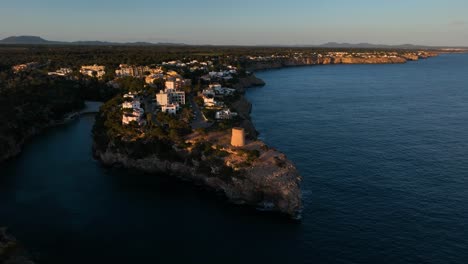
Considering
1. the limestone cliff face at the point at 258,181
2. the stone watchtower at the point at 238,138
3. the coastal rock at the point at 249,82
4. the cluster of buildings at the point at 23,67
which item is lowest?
the limestone cliff face at the point at 258,181

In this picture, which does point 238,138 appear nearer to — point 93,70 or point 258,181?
point 258,181

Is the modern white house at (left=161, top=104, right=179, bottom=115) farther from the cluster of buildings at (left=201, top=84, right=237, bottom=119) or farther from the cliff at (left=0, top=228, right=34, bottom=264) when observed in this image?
the cliff at (left=0, top=228, right=34, bottom=264)

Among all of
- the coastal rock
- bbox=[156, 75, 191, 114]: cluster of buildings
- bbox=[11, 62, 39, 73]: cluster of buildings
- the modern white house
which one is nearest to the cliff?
the modern white house

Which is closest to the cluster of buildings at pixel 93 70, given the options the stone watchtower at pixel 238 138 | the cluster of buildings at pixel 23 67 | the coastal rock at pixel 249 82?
the cluster of buildings at pixel 23 67

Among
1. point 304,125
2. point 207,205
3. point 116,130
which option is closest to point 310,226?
point 207,205

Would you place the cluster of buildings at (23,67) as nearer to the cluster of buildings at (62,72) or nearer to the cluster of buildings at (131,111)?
the cluster of buildings at (62,72)

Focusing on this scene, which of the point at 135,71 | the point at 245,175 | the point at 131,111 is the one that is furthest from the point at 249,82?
the point at 245,175
